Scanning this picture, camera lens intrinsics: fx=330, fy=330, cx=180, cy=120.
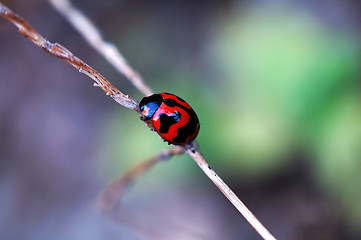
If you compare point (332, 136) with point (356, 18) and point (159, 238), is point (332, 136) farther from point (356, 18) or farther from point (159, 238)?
point (159, 238)

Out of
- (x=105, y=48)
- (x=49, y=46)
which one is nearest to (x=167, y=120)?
(x=105, y=48)

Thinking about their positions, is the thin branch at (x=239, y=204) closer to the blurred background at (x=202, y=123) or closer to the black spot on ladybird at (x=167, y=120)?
the black spot on ladybird at (x=167, y=120)

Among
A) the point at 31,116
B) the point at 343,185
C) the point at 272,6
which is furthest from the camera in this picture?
the point at 31,116

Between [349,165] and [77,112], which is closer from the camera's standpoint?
[349,165]

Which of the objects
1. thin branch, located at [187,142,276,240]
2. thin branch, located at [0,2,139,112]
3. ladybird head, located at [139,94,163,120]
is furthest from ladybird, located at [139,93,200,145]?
thin branch, located at [0,2,139,112]

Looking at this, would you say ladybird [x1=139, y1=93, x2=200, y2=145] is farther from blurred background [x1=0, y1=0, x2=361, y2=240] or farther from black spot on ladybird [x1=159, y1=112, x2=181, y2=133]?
blurred background [x1=0, y1=0, x2=361, y2=240]

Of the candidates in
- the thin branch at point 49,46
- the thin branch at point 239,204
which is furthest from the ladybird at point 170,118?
the thin branch at point 49,46

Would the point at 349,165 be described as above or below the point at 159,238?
above

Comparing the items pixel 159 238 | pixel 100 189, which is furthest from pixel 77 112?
pixel 159 238
